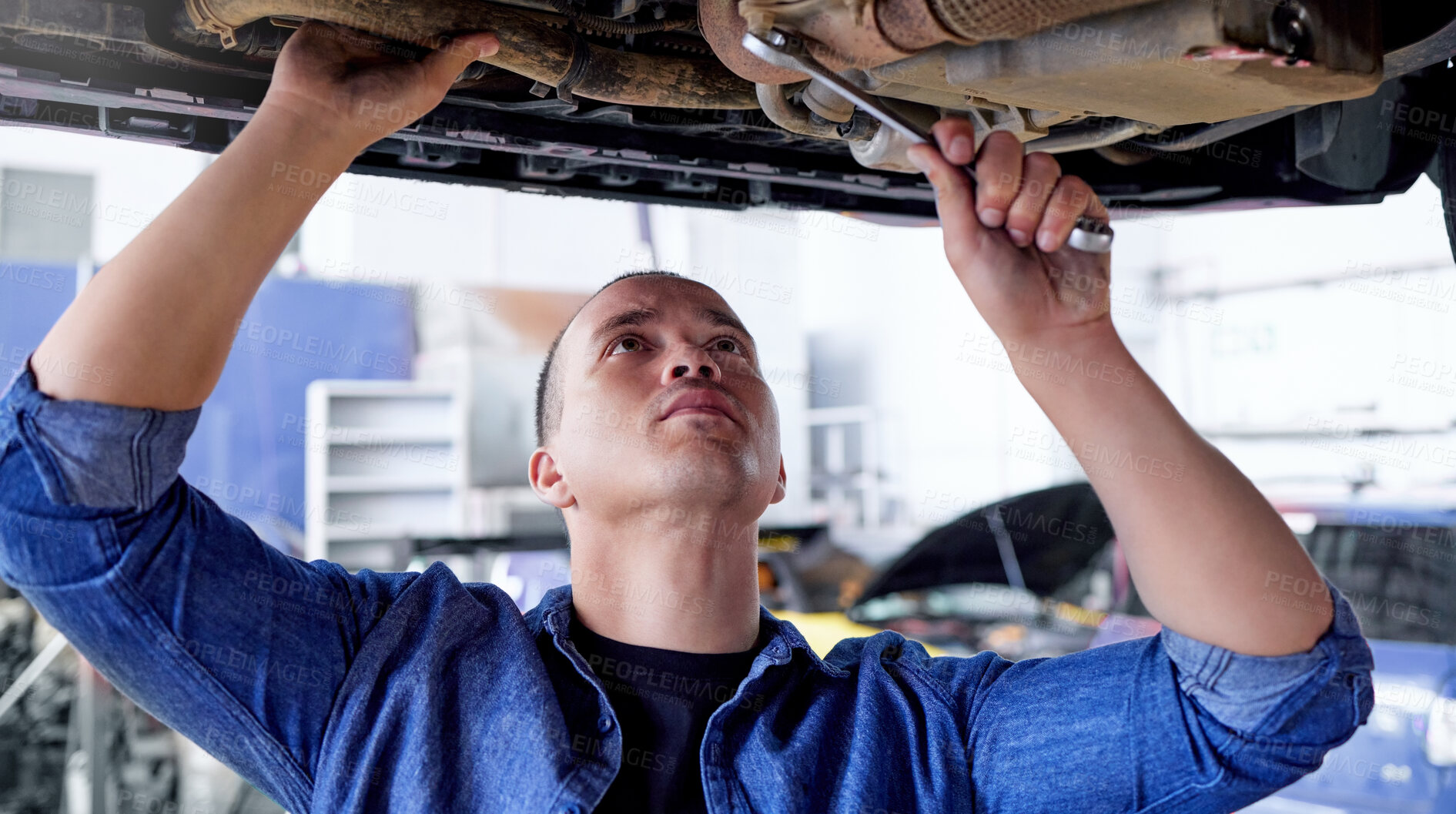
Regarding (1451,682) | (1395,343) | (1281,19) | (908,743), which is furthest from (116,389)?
(1395,343)

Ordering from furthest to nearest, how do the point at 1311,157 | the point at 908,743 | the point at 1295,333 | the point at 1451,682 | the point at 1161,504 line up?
the point at 1295,333
the point at 1451,682
the point at 1311,157
the point at 908,743
the point at 1161,504

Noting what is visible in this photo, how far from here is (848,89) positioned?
3.20 feet

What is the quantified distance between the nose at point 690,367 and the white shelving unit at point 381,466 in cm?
534

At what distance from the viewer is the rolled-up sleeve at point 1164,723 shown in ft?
3.29

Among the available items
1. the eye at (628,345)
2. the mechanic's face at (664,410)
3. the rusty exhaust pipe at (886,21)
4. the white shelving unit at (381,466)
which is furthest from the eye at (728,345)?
the white shelving unit at (381,466)

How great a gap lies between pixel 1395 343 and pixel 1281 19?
274 inches

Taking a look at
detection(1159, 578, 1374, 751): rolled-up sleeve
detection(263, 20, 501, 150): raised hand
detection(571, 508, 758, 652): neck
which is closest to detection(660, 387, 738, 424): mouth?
detection(571, 508, 758, 652): neck

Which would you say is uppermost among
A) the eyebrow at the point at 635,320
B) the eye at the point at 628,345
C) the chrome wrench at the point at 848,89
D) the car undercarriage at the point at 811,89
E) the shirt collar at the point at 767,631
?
the car undercarriage at the point at 811,89

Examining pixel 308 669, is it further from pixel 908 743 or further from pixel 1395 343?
pixel 1395 343

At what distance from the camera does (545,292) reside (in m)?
7.91

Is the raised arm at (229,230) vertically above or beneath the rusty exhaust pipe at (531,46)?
beneath

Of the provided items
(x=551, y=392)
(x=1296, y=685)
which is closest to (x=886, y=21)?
(x=1296, y=685)

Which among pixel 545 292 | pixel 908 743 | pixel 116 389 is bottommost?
pixel 908 743

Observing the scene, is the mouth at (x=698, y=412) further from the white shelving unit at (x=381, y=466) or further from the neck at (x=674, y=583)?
the white shelving unit at (x=381, y=466)
